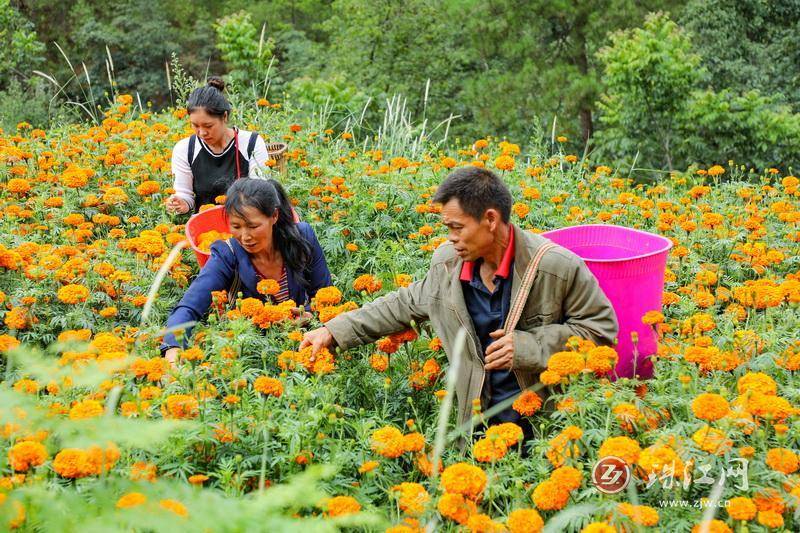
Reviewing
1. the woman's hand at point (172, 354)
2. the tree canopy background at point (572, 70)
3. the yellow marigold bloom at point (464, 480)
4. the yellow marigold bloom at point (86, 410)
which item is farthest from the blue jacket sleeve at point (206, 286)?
the tree canopy background at point (572, 70)

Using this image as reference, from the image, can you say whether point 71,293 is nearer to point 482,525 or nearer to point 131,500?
point 131,500

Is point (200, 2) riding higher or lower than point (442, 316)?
higher

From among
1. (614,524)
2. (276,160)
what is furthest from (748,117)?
(614,524)

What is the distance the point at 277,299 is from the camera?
3.48 m

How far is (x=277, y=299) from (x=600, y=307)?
4.59ft

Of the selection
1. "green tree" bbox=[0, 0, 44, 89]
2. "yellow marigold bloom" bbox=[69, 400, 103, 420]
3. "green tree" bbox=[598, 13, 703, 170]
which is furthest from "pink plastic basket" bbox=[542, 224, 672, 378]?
"green tree" bbox=[0, 0, 44, 89]

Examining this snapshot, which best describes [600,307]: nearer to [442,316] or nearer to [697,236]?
[442,316]

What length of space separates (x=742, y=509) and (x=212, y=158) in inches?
138

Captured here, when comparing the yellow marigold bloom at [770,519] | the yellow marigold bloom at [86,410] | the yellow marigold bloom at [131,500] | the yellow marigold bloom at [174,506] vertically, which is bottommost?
the yellow marigold bloom at [770,519]

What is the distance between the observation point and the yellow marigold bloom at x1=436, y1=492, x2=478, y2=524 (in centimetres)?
188

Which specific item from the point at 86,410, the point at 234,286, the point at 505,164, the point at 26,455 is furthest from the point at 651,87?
the point at 26,455

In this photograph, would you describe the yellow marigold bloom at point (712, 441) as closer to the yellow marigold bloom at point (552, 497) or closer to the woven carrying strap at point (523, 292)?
the yellow marigold bloom at point (552, 497)

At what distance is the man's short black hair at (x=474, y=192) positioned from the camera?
2.74m

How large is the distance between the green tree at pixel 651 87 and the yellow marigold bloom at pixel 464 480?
9.67 m
